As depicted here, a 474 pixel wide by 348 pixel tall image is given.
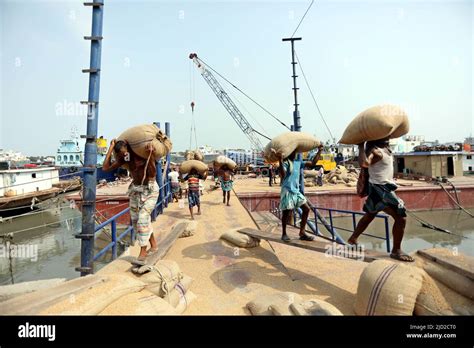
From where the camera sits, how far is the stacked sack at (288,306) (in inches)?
87.7

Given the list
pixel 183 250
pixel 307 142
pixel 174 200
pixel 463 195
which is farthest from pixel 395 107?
pixel 463 195

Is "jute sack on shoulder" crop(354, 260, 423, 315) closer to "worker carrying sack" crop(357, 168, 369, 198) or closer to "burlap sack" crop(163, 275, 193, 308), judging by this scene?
"worker carrying sack" crop(357, 168, 369, 198)

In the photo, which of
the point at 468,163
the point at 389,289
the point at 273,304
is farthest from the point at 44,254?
the point at 468,163

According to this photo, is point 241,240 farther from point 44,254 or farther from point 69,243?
point 69,243

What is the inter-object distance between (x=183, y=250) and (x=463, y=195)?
1963 cm

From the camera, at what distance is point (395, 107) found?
10.3 ft

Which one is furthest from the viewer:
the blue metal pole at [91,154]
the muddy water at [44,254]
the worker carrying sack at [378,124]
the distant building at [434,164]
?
the distant building at [434,164]

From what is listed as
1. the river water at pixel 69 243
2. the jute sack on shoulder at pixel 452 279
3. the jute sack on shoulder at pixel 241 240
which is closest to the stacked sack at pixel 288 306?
the jute sack on shoulder at pixel 452 279

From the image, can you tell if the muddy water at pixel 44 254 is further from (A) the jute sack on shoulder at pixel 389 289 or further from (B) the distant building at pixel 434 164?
(B) the distant building at pixel 434 164

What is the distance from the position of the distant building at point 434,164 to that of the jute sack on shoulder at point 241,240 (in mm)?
21928

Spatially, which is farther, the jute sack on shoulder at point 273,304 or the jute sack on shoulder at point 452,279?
the jute sack on shoulder at point 273,304

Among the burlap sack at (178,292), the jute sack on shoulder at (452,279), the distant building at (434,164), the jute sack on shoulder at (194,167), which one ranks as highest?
the distant building at (434,164)

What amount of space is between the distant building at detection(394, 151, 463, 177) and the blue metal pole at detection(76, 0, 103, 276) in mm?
24338

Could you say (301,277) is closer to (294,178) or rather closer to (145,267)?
(294,178)
